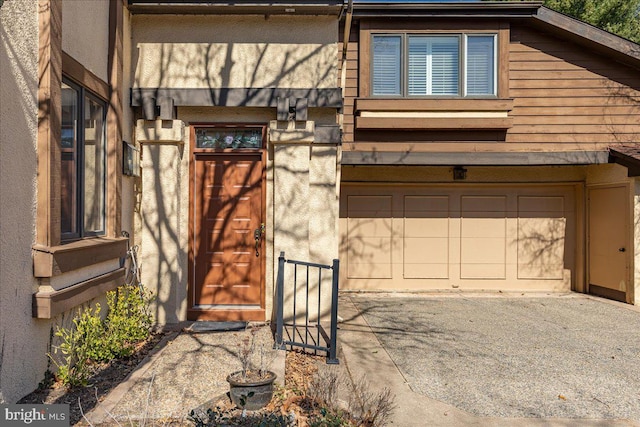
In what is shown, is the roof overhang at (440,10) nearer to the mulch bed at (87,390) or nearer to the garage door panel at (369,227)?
the garage door panel at (369,227)

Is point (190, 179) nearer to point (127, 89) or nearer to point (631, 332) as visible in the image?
point (127, 89)

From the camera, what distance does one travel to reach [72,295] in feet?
14.0

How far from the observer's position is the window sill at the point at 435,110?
344 inches

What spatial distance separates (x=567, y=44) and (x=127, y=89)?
8043 millimetres

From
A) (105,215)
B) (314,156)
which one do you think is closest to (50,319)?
(105,215)

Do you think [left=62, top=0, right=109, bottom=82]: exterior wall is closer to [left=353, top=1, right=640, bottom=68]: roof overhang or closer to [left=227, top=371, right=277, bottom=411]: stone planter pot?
[left=227, top=371, right=277, bottom=411]: stone planter pot

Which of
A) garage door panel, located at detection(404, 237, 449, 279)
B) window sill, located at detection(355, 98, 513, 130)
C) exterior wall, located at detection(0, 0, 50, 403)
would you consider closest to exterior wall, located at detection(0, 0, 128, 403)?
exterior wall, located at detection(0, 0, 50, 403)

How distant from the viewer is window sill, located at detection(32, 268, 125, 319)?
385cm

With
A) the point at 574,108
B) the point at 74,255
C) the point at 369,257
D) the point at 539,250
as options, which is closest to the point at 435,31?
the point at 574,108

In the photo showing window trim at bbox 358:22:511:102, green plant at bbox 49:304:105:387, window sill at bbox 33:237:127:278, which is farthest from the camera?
window trim at bbox 358:22:511:102

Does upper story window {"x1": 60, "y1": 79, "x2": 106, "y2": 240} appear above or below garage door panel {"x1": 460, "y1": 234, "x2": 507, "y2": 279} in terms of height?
above

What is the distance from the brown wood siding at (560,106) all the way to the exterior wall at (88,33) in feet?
15.3

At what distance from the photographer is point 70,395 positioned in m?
3.86

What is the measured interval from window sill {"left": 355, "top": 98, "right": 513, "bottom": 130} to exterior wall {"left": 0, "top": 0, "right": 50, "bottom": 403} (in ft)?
19.3
